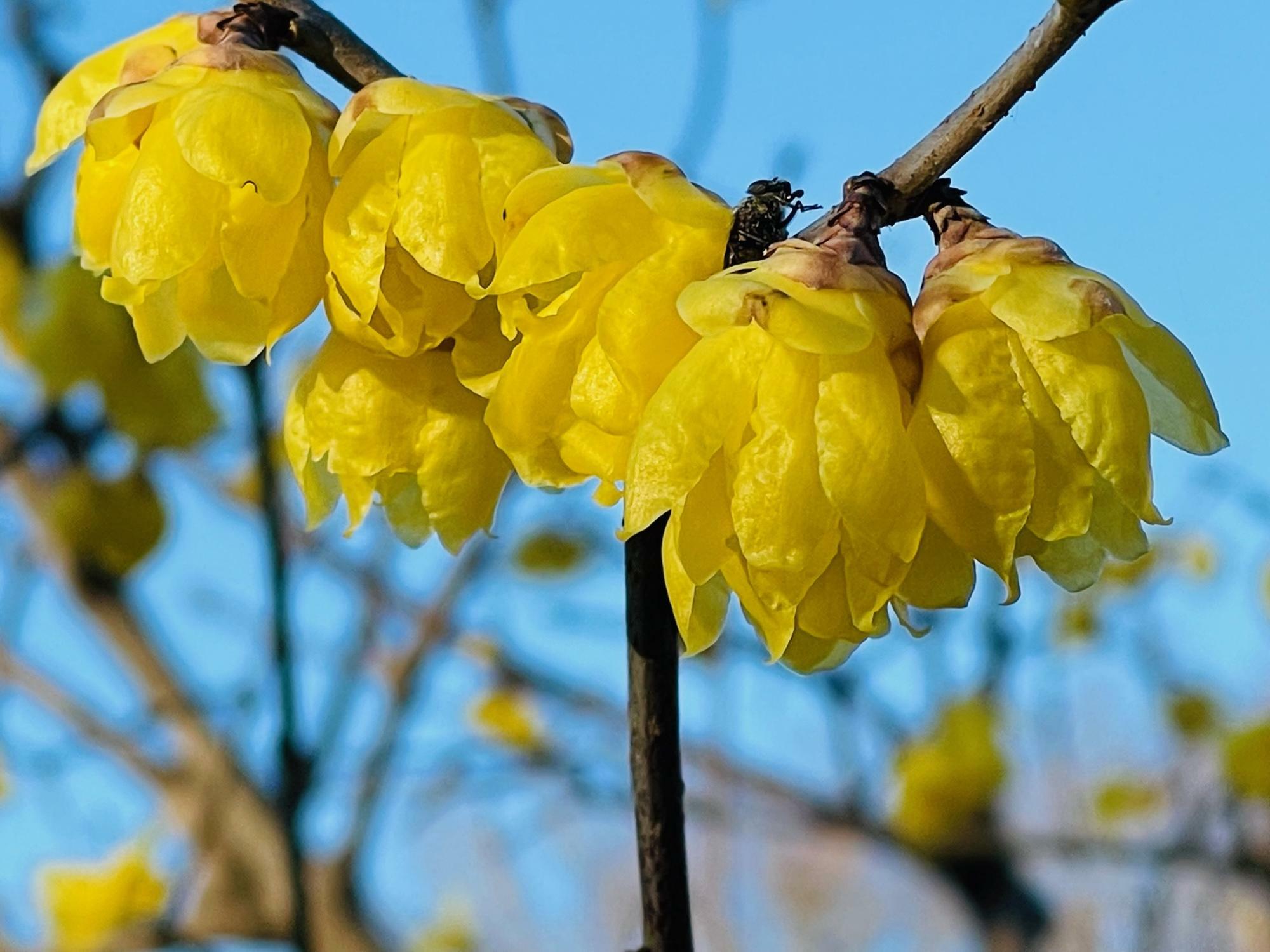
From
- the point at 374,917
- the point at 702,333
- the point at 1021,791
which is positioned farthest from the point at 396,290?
the point at 1021,791

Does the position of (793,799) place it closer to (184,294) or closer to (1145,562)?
(1145,562)

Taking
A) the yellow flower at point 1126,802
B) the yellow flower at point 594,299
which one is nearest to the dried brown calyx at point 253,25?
the yellow flower at point 594,299

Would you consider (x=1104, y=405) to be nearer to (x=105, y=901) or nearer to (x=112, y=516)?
(x=112, y=516)

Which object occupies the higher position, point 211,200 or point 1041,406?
point 211,200

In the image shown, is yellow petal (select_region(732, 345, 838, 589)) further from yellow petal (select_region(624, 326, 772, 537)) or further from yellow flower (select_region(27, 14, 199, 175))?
yellow flower (select_region(27, 14, 199, 175))

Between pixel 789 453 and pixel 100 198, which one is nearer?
pixel 789 453

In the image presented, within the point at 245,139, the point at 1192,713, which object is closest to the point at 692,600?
the point at 245,139


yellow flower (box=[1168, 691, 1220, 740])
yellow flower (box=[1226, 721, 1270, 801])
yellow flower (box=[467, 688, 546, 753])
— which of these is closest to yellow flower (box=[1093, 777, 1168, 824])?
yellow flower (box=[1168, 691, 1220, 740])
